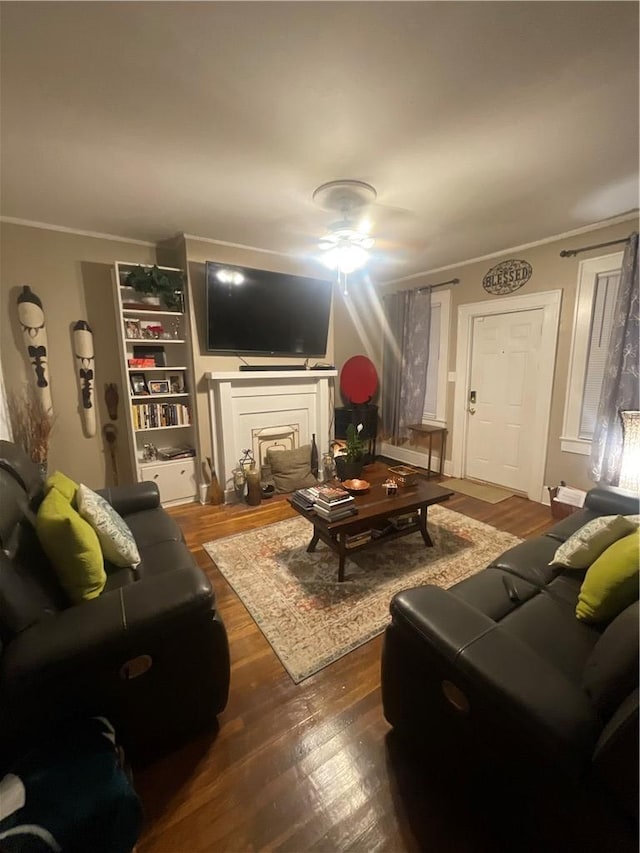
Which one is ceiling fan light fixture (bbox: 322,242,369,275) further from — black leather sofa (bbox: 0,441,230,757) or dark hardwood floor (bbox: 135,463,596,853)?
dark hardwood floor (bbox: 135,463,596,853)

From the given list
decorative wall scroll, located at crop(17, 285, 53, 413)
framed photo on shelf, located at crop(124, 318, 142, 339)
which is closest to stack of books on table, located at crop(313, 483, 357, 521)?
framed photo on shelf, located at crop(124, 318, 142, 339)

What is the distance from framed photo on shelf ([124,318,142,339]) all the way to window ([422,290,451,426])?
324 cm

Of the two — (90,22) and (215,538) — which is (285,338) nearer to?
(215,538)

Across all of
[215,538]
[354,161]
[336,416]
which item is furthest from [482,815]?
[336,416]

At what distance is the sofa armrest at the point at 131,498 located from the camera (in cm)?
221

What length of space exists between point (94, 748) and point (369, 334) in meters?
4.83

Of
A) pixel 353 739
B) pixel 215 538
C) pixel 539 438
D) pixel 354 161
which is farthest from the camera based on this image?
pixel 539 438

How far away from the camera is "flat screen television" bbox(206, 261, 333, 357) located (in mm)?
3289

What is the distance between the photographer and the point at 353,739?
1339 millimetres

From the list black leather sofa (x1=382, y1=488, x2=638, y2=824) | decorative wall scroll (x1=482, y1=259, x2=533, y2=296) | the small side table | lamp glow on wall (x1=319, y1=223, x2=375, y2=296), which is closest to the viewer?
black leather sofa (x1=382, y1=488, x2=638, y2=824)

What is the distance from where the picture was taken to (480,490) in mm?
3826

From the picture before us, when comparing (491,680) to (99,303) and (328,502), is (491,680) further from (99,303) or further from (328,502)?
(99,303)

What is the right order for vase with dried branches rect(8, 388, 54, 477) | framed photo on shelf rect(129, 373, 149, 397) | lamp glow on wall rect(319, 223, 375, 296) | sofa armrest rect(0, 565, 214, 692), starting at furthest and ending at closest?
framed photo on shelf rect(129, 373, 149, 397) → vase with dried branches rect(8, 388, 54, 477) → lamp glow on wall rect(319, 223, 375, 296) → sofa armrest rect(0, 565, 214, 692)

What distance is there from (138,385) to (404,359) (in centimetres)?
311
